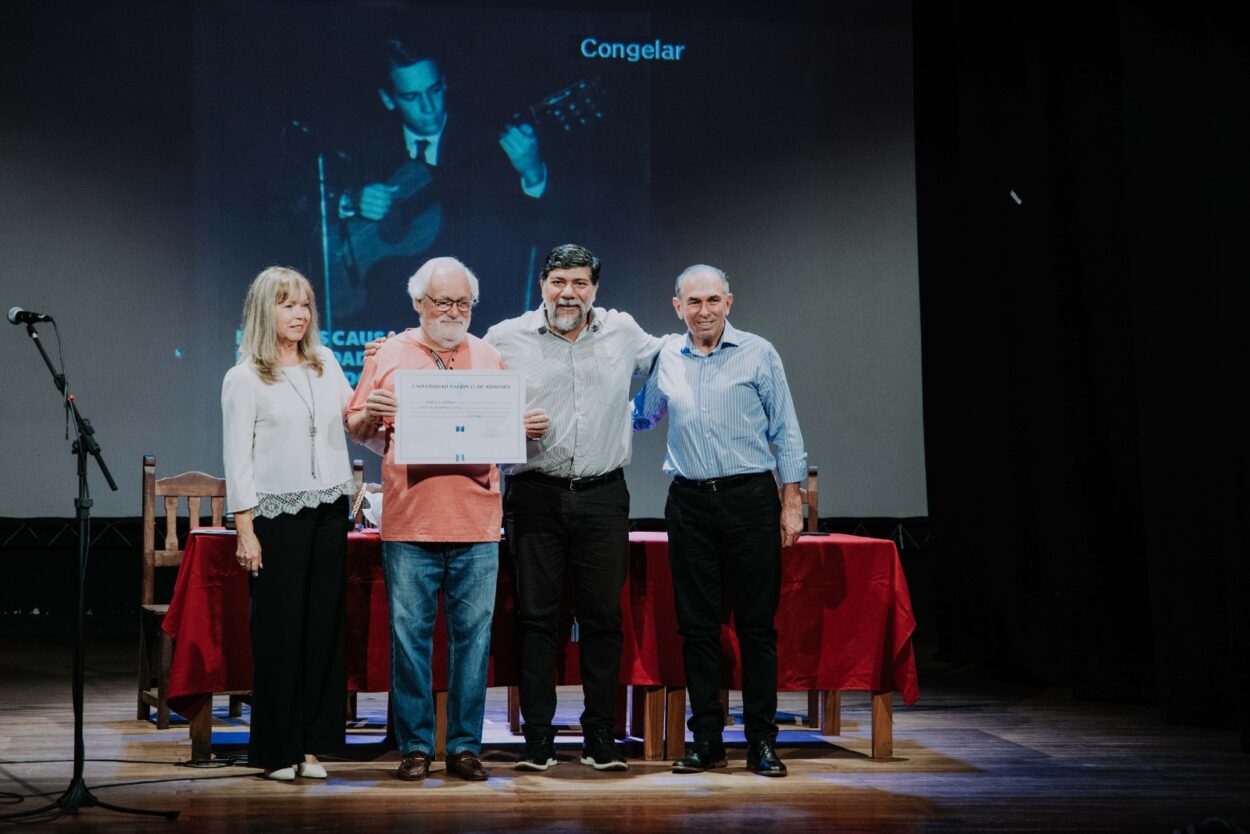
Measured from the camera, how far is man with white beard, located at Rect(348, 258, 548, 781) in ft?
11.6

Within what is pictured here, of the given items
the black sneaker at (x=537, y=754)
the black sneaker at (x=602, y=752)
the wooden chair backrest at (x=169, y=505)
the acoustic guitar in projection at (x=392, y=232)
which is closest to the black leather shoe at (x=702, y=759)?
the black sneaker at (x=602, y=752)

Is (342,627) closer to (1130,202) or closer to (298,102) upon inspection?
(1130,202)

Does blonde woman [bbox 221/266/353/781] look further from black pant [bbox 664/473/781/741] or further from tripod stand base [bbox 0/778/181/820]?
black pant [bbox 664/473/781/741]

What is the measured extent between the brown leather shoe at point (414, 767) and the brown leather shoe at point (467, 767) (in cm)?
9

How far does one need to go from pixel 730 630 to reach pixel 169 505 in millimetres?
2446

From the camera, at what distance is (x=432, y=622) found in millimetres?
3613

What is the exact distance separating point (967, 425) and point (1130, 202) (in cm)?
197

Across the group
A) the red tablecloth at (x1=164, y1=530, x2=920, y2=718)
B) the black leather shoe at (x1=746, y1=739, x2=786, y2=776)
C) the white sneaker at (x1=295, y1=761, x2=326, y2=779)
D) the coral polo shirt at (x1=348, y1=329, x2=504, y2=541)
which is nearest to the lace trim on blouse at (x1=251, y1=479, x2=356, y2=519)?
the coral polo shirt at (x1=348, y1=329, x2=504, y2=541)

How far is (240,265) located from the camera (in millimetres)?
6730

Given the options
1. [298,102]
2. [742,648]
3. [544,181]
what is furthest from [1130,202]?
[298,102]

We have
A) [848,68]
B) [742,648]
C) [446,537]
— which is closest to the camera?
[446,537]

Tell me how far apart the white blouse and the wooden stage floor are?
836 millimetres

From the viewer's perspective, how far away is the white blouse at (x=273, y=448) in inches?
136

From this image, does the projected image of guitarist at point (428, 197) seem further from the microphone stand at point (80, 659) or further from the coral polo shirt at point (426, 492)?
the microphone stand at point (80, 659)
